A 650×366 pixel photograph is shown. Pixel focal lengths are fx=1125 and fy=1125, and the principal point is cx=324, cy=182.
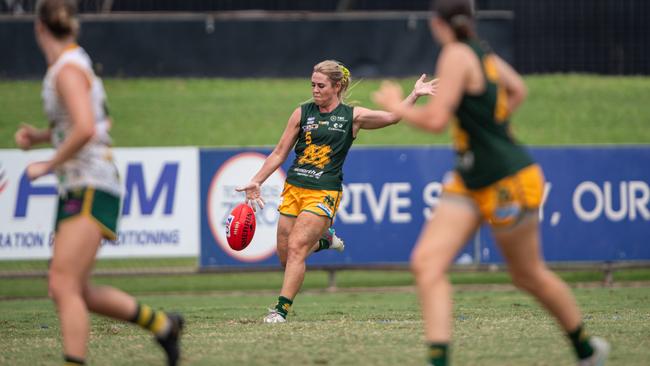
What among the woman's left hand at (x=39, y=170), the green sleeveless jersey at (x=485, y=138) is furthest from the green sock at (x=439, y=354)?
the woman's left hand at (x=39, y=170)

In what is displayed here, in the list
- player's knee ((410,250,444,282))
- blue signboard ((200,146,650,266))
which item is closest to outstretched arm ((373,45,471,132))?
player's knee ((410,250,444,282))

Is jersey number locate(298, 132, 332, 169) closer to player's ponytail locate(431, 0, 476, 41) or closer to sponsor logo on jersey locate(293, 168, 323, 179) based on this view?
sponsor logo on jersey locate(293, 168, 323, 179)

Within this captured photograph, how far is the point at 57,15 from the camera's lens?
19.7ft

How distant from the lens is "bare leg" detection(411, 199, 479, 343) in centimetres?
562

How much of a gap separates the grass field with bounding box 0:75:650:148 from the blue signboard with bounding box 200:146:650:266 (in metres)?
5.96

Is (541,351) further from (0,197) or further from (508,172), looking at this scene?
(0,197)

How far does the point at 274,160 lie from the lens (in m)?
9.74

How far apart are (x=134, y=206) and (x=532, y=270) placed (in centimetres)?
902

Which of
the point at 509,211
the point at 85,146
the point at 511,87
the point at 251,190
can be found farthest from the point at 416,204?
the point at 85,146

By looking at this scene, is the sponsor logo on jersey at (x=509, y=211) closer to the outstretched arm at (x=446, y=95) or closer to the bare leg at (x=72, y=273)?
the outstretched arm at (x=446, y=95)

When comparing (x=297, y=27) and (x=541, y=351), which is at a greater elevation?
(x=297, y=27)

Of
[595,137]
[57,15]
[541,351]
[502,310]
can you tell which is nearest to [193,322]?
[502,310]

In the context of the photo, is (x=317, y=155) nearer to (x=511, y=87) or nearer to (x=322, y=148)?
(x=322, y=148)

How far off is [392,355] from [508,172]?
5.86ft
